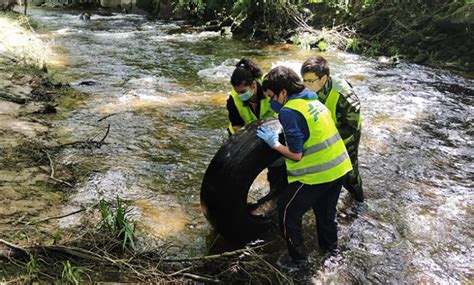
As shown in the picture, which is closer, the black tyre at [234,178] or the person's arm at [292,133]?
the person's arm at [292,133]

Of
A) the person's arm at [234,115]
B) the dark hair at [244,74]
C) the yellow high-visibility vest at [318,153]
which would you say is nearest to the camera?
the yellow high-visibility vest at [318,153]

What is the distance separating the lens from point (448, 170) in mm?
5938

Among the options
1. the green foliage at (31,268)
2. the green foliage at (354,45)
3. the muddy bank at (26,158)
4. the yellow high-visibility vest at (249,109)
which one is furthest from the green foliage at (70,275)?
the green foliage at (354,45)

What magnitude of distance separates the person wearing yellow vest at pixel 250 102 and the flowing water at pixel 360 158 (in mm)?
589

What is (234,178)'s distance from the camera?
3.81 meters

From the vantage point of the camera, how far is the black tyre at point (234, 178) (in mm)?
3816

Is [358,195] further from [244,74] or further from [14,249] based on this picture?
[14,249]

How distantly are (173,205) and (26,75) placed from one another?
6.03 meters

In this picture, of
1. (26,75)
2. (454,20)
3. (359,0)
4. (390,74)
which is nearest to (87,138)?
(26,75)

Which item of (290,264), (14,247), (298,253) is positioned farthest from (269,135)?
(14,247)

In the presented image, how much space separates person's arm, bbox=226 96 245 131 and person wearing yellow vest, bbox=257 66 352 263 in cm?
77

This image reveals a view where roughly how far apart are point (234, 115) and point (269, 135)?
3.09 ft

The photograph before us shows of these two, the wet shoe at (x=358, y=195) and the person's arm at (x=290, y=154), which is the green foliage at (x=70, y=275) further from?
the wet shoe at (x=358, y=195)

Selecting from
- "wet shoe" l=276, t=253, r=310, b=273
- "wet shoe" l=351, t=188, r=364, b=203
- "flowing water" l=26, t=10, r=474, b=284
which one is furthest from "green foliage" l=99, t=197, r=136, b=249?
"wet shoe" l=351, t=188, r=364, b=203
